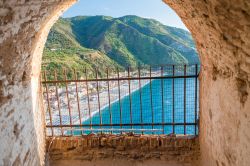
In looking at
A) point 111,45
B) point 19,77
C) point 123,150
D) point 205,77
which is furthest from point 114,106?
point 19,77

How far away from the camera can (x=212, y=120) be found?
3406 mm

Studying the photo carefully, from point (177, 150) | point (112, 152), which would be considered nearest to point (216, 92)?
point (177, 150)

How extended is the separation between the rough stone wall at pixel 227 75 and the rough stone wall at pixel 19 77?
1.74 meters

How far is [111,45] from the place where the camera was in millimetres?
35406

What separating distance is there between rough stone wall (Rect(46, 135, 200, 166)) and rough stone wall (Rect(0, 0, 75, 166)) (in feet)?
2.76

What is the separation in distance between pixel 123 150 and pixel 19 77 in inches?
97.7

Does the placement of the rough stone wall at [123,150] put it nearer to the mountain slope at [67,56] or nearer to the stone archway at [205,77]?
the stone archway at [205,77]

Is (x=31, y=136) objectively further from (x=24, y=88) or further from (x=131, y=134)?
(x=131, y=134)

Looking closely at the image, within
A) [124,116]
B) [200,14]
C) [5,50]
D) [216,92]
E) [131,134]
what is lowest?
[124,116]

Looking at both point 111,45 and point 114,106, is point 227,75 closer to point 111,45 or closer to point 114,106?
point 114,106

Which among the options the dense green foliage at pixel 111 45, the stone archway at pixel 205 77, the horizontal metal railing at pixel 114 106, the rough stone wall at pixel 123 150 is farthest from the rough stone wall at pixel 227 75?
the dense green foliage at pixel 111 45

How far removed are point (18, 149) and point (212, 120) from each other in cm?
267

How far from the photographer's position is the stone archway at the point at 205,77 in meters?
2.06

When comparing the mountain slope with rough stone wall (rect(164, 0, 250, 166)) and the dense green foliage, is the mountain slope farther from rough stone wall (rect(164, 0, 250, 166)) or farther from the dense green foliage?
rough stone wall (rect(164, 0, 250, 166))
